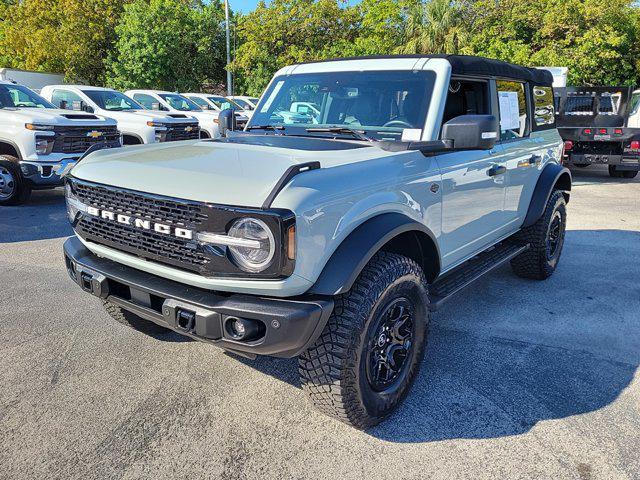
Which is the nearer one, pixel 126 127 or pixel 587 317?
pixel 587 317

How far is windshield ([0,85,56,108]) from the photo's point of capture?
29.0 feet

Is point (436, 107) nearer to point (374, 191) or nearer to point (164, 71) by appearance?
point (374, 191)

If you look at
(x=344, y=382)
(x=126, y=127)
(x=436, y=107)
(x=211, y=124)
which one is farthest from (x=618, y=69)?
(x=344, y=382)

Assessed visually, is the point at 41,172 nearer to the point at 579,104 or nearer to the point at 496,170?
the point at 496,170

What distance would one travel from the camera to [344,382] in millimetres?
2441

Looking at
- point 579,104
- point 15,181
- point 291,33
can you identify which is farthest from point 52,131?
point 291,33

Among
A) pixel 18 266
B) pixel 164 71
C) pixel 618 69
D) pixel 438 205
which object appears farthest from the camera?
pixel 164 71

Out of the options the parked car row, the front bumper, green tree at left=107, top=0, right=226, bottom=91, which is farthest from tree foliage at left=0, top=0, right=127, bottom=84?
the front bumper

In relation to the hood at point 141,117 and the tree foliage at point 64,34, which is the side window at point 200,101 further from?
the tree foliage at point 64,34

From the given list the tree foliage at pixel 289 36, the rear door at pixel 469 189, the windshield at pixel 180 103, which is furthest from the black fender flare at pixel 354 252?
the tree foliage at pixel 289 36

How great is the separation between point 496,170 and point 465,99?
56cm

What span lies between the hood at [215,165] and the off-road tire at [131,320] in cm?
99

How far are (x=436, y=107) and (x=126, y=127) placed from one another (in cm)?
930

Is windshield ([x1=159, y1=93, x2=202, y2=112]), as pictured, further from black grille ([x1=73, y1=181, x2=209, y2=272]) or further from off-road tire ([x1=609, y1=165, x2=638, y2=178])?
black grille ([x1=73, y1=181, x2=209, y2=272])
